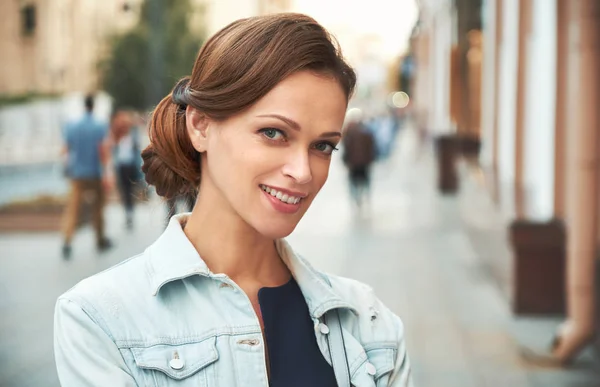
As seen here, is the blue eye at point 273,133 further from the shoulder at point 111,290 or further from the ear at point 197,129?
the shoulder at point 111,290

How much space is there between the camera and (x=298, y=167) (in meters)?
1.74

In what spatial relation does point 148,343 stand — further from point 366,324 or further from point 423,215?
point 423,215

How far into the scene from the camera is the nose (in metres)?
1.73

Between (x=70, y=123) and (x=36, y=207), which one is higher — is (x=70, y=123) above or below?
above

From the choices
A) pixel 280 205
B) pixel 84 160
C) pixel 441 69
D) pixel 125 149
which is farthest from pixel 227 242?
pixel 441 69

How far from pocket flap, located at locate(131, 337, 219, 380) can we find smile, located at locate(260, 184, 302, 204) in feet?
1.01

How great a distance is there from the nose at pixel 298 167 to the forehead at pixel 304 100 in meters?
0.06

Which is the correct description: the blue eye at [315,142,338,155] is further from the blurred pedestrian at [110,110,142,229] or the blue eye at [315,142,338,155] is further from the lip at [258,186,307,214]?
the blurred pedestrian at [110,110,142,229]

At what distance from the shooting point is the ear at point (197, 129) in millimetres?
1854

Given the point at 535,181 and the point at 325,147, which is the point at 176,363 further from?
the point at 535,181

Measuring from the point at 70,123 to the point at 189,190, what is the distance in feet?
32.4

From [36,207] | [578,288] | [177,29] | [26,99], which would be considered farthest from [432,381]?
[26,99]

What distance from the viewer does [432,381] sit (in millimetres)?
6238

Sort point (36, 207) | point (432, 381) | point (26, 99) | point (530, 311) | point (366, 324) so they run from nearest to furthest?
point (366, 324) → point (432, 381) → point (530, 311) → point (36, 207) → point (26, 99)
